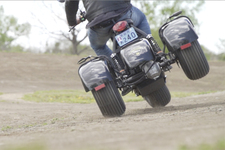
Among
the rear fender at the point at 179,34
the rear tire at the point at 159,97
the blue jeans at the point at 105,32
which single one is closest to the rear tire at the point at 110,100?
the blue jeans at the point at 105,32

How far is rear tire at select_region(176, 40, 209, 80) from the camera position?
16.6 ft

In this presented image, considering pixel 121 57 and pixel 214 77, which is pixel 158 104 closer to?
pixel 121 57

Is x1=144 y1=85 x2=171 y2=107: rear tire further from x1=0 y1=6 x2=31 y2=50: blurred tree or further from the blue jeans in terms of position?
x1=0 y1=6 x2=31 y2=50: blurred tree

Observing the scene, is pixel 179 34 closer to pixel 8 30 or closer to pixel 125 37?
pixel 125 37

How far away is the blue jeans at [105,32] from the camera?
5.26 metres

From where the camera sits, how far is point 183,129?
289cm

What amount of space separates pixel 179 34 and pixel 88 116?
225cm

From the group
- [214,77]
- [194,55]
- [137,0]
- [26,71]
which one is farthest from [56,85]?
[137,0]

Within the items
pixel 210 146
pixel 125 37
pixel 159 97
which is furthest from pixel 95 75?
pixel 210 146

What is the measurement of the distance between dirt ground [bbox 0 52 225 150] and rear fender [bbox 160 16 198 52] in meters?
0.94

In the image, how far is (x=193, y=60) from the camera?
200 inches

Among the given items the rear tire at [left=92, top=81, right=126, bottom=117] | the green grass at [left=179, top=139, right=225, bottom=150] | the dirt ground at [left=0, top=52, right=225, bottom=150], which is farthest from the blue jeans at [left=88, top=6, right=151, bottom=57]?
the green grass at [left=179, top=139, right=225, bottom=150]

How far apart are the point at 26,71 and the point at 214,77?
12.4 m

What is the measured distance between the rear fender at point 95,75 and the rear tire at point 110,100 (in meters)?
0.10
